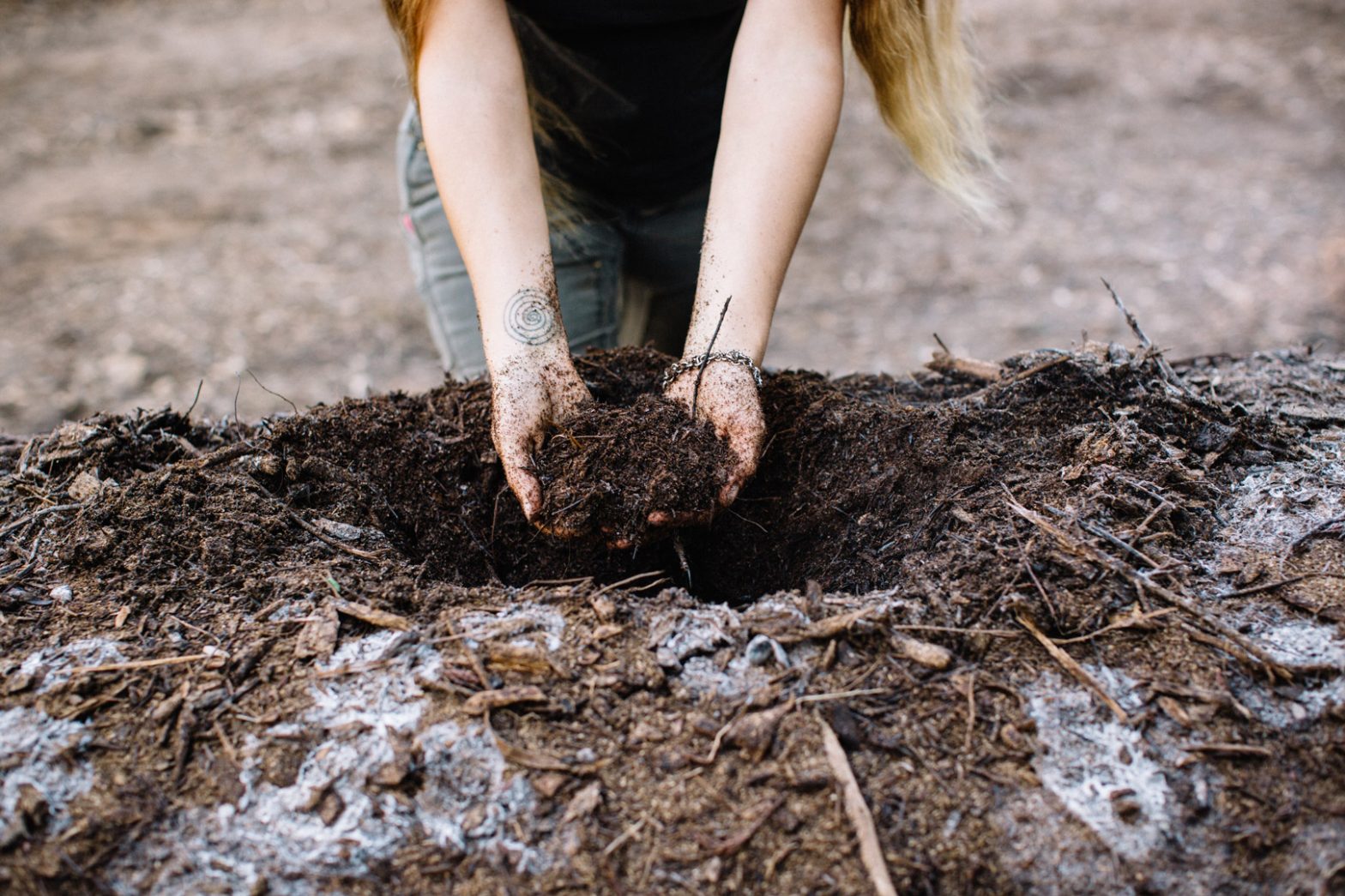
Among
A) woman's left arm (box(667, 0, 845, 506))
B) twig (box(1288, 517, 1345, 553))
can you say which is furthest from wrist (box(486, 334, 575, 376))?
twig (box(1288, 517, 1345, 553))

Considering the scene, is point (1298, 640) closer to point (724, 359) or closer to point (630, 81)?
point (724, 359)

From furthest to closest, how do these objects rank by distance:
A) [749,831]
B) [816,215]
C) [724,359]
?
[816,215] < [724,359] < [749,831]

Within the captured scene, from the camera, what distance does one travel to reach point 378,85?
7863mm

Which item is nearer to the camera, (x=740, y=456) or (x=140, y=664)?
(x=140, y=664)

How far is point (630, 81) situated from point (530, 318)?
3.25 feet

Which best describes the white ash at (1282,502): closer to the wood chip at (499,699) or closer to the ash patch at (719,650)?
the ash patch at (719,650)

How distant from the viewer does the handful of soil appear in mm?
1609

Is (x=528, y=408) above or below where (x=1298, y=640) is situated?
above

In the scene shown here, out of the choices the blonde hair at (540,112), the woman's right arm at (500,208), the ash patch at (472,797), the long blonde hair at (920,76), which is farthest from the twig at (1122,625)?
the blonde hair at (540,112)

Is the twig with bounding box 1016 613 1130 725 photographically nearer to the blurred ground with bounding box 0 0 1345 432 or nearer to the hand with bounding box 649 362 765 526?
the hand with bounding box 649 362 765 526

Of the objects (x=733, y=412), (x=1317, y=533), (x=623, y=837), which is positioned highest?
(x=733, y=412)

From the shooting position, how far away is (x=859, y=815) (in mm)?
1182

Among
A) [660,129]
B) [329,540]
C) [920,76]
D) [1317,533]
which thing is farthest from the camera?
[660,129]

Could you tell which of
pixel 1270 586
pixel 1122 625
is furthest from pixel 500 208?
pixel 1270 586
